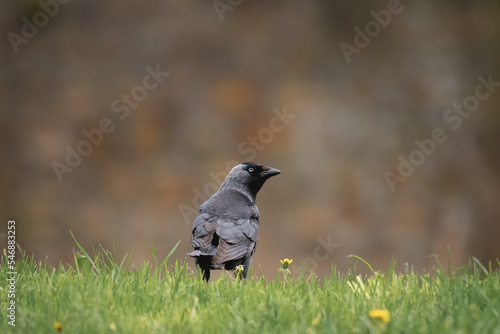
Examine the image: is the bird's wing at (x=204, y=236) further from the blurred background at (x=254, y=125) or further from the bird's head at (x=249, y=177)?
the blurred background at (x=254, y=125)

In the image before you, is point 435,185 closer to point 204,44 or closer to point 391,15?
point 391,15

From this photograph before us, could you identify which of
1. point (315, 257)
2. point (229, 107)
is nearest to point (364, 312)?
point (315, 257)

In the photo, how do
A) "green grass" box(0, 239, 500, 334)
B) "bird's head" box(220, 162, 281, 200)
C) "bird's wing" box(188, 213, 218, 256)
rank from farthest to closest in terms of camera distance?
"bird's head" box(220, 162, 281, 200)
"bird's wing" box(188, 213, 218, 256)
"green grass" box(0, 239, 500, 334)

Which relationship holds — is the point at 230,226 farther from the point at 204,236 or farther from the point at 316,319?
the point at 316,319

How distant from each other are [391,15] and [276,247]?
2.71 metres

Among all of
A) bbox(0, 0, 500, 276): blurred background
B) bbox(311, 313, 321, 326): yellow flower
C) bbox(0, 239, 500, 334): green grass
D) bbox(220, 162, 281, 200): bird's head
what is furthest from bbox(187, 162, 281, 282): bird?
bbox(0, 0, 500, 276): blurred background

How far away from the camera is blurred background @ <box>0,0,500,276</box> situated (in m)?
6.53

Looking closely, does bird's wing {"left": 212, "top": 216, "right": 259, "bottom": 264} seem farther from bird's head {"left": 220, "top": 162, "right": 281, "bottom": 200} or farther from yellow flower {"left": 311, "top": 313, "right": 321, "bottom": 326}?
yellow flower {"left": 311, "top": 313, "right": 321, "bottom": 326}

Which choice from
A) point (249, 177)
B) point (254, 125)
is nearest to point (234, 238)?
point (249, 177)

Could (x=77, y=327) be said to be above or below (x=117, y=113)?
below

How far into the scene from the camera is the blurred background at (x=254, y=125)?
6.53m

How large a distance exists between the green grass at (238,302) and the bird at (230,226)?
28cm

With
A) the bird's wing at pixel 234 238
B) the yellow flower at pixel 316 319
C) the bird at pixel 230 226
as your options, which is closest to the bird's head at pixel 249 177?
the bird at pixel 230 226

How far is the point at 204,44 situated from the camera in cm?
675
